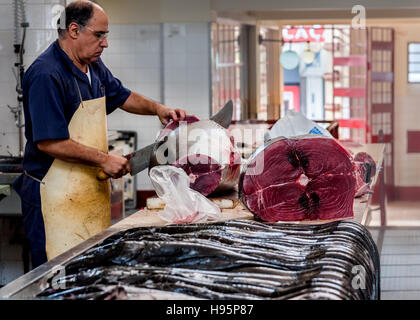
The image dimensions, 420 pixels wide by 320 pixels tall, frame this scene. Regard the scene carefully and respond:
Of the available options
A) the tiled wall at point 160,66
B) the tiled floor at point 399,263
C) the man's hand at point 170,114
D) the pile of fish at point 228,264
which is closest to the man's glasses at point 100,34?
the man's hand at point 170,114

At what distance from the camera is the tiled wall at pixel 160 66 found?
29.2 ft

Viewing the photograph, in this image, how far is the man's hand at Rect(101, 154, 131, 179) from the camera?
121 inches

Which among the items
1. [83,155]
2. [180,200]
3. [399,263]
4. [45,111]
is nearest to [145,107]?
[83,155]

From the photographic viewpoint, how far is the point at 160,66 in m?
9.04

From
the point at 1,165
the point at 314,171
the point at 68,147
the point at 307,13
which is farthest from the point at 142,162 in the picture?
the point at 307,13

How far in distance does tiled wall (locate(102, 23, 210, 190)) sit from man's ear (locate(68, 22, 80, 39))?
19.1ft

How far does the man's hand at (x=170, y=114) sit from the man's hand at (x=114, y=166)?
386 mm

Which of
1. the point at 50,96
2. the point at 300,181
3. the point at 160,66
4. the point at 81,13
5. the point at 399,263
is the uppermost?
the point at 81,13

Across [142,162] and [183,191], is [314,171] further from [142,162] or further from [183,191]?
[142,162]

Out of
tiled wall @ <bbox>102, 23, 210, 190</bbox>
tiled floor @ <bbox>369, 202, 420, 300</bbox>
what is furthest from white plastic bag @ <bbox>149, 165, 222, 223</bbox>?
tiled wall @ <bbox>102, 23, 210, 190</bbox>

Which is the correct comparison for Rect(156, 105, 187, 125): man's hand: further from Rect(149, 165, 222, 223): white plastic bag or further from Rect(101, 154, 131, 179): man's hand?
Rect(149, 165, 222, 223): white plastic bag

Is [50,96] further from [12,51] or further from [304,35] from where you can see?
[304,35]

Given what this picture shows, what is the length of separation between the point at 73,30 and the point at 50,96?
0.38 metres

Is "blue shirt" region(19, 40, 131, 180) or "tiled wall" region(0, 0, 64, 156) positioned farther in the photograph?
"tiled wall" region(0, 0, 64, 156)
